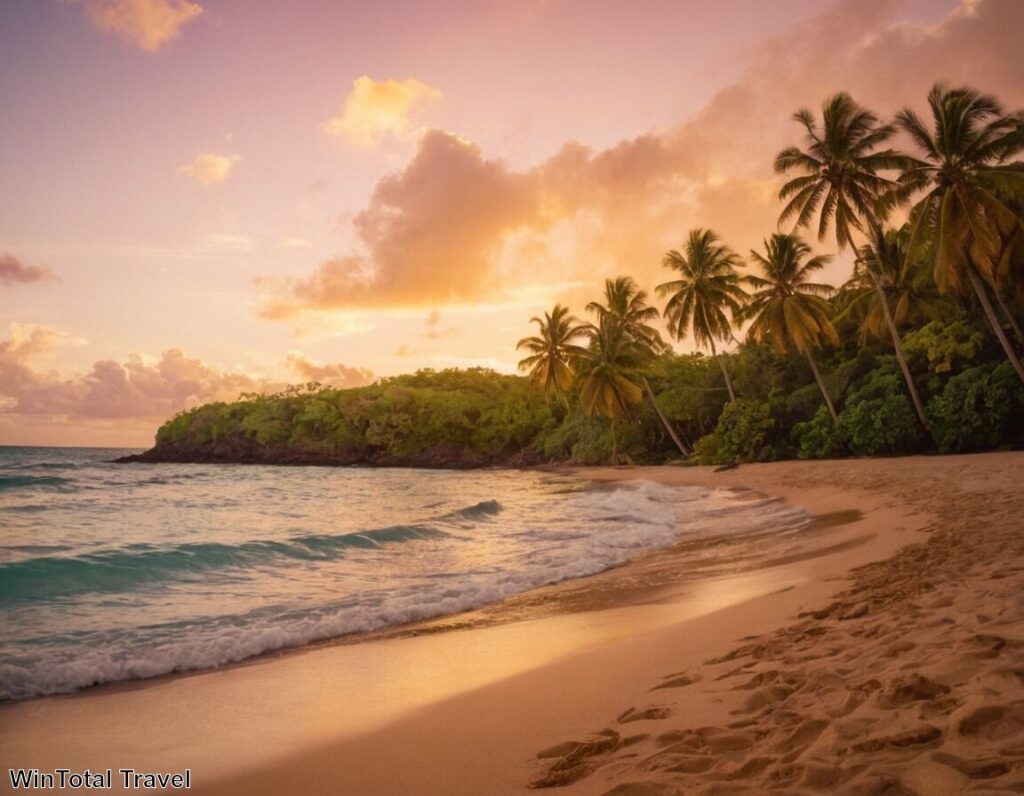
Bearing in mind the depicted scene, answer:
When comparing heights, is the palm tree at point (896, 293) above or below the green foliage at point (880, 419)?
above

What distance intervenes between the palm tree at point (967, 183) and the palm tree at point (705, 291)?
13762 millimetres

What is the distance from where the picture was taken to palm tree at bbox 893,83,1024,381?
18.3 metres

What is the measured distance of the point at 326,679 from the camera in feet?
14.5

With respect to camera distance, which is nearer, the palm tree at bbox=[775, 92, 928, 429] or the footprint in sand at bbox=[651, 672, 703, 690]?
the footprint in sand at bbox=[651, 672, 703, 690]

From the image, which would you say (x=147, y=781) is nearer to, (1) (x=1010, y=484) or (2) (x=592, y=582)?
(2) (x=592, y=582)

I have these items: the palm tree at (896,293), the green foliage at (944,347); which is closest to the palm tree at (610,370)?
the palm tree at (896,293)

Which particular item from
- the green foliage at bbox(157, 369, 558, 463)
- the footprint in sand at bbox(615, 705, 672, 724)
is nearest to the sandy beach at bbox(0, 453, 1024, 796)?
the footprint in sand at bbox(615, 705, 672, 724)

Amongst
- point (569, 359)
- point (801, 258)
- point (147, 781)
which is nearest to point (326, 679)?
point (147, 781)

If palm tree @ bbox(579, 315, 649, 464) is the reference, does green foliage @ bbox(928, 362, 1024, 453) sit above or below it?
below

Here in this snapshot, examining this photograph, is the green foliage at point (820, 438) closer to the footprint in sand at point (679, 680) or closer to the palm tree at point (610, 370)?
the palm tree at point (610, 370)

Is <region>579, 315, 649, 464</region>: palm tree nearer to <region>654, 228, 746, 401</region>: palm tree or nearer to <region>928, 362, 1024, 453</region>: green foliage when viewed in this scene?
<region>654, 228, 746, 401</region>: palm tree

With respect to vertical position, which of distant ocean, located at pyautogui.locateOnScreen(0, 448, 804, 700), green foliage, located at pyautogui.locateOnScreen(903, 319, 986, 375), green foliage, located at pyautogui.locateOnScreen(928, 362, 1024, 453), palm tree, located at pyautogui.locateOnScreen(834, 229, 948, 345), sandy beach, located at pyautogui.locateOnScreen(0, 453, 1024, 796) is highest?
palm tree, located at pyautogui.locateOnScreen(834, 229, 948, 345)

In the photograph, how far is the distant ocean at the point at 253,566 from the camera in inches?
212

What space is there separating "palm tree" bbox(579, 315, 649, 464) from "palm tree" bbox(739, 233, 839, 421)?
9.15 m
